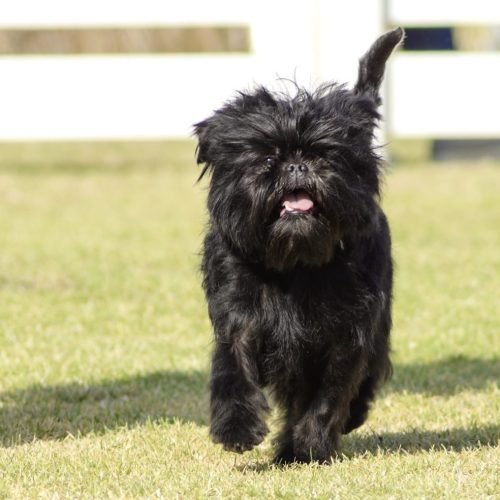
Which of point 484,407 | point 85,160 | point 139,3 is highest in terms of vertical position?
point 139,3

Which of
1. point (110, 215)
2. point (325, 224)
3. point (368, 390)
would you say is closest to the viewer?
point (325, 224)

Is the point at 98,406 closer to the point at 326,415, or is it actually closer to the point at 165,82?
the point at 326,415

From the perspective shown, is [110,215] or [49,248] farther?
[110,215]

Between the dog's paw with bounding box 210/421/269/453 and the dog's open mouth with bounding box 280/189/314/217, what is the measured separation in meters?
0.77

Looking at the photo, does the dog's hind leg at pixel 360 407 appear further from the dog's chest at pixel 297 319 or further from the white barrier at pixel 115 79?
the white barrier at pixel 115 79

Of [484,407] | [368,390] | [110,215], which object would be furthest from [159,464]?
[110,215]

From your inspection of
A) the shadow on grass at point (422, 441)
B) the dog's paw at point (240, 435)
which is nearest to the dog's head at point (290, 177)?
the dog's paw at point (240, 435)

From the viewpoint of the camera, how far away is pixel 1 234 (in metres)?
12.8

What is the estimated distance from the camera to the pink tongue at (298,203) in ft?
15.2

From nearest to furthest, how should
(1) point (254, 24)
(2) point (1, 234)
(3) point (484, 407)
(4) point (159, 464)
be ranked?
(4) point (159, 464) → (3) point (484, 407) → (2) point (1, 234) → (1) point (254, 24)

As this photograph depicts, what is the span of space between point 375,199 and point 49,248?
7387 millimetres

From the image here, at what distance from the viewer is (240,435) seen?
4.55 m

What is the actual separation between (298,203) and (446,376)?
2.65m

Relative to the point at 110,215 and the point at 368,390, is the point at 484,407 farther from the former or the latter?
the point at 110,215
